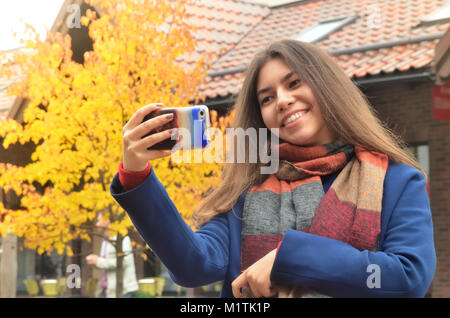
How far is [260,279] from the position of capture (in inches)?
52.2

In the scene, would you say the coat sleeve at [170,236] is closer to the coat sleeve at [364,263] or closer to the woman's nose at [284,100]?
the coat sleeve at [364,263]

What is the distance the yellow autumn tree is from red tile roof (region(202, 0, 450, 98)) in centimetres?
129

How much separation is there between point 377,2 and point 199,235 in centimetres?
976

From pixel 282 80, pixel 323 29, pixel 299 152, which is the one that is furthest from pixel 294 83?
pixel 323 29

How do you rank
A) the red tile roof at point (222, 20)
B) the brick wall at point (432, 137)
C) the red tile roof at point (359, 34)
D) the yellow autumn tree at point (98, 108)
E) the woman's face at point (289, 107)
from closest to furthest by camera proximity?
1. the woman's face at point (289, 107)
2. the yellow autumn tree at point (98, 108)
3. the red tile roof at point (359, 34)
4. the brick wall at point (432, 137)
5. the red tile roof at point (222, 20)

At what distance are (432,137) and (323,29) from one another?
8.92 feet

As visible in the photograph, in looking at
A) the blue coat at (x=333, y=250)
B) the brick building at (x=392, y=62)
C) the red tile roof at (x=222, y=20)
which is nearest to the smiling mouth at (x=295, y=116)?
the blue coat at (x=333, y=250)

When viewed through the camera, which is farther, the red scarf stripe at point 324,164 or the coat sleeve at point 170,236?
the red scarf stripe at point 324,164

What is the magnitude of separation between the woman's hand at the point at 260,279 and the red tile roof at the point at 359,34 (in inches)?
215

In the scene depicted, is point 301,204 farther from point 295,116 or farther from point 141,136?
point 141,136

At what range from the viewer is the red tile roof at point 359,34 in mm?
7688

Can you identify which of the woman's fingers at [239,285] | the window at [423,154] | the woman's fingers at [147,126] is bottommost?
the woman's fingers at [239,285]

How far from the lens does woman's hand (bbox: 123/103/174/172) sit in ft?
4.28
